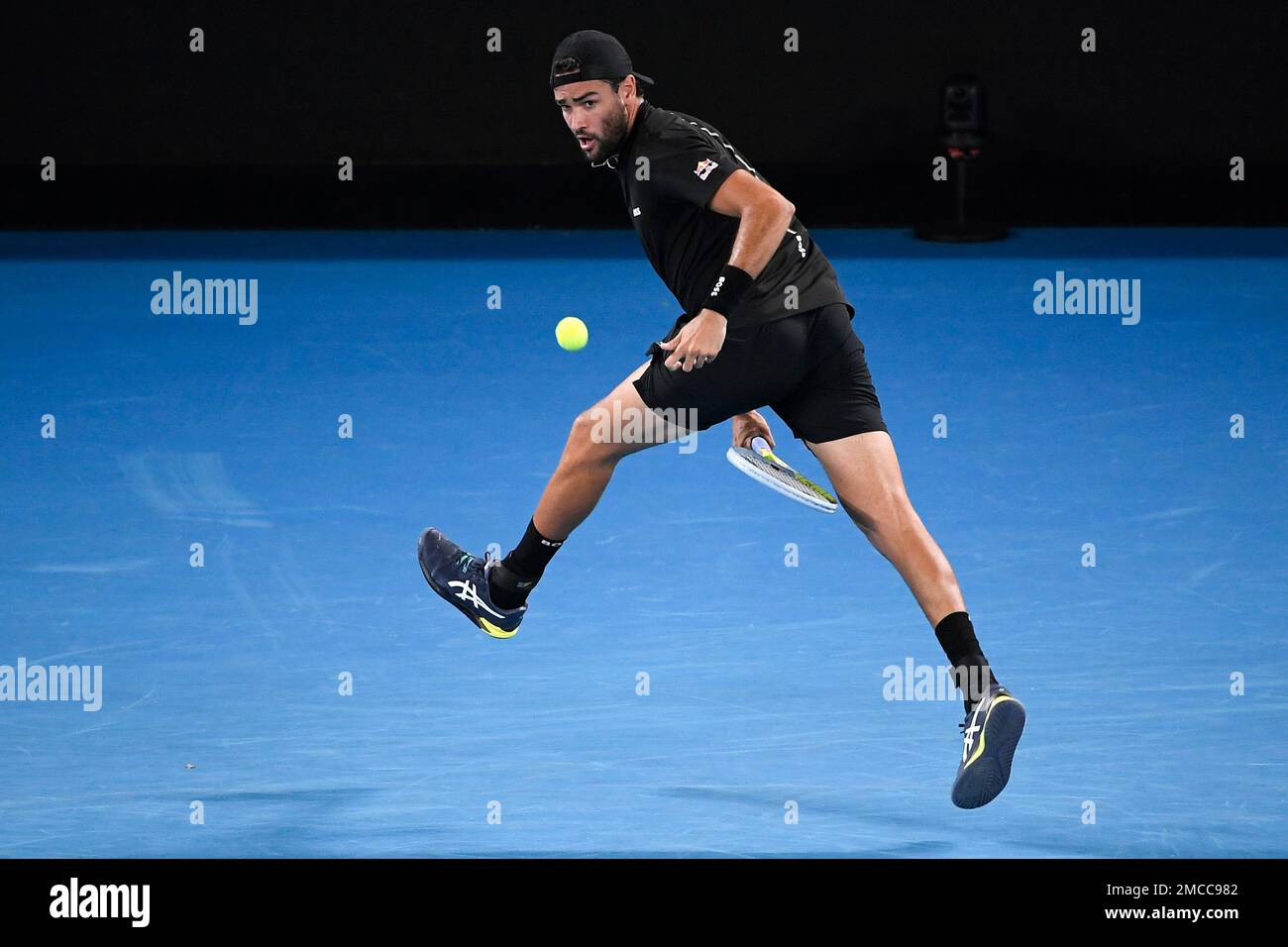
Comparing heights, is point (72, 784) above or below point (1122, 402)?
below

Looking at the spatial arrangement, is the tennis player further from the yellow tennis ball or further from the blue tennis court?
the yellow tennis ball

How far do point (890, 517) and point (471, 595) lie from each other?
1.43 meters

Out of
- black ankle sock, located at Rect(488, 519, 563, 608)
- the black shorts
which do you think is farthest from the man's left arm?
black ankle sock, located at Rect(488, 519, 563, 608)

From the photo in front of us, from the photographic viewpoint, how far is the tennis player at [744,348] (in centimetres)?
485

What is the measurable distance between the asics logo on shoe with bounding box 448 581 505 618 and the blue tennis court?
503mm

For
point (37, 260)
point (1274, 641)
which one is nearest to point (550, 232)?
point (37, 260)

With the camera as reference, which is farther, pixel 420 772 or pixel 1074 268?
pixel 1074 268

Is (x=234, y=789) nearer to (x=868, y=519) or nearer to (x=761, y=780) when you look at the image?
(x=761, y=780)

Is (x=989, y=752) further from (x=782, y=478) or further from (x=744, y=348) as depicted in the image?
(x=744, y=348)

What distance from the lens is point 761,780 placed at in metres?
5.66

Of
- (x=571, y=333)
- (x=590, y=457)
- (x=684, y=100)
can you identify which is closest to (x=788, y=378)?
(x=590, y=457)

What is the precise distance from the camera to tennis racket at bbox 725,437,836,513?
5.44 meters

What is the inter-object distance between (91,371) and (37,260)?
2.89 m

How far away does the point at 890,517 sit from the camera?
15.9 feet
